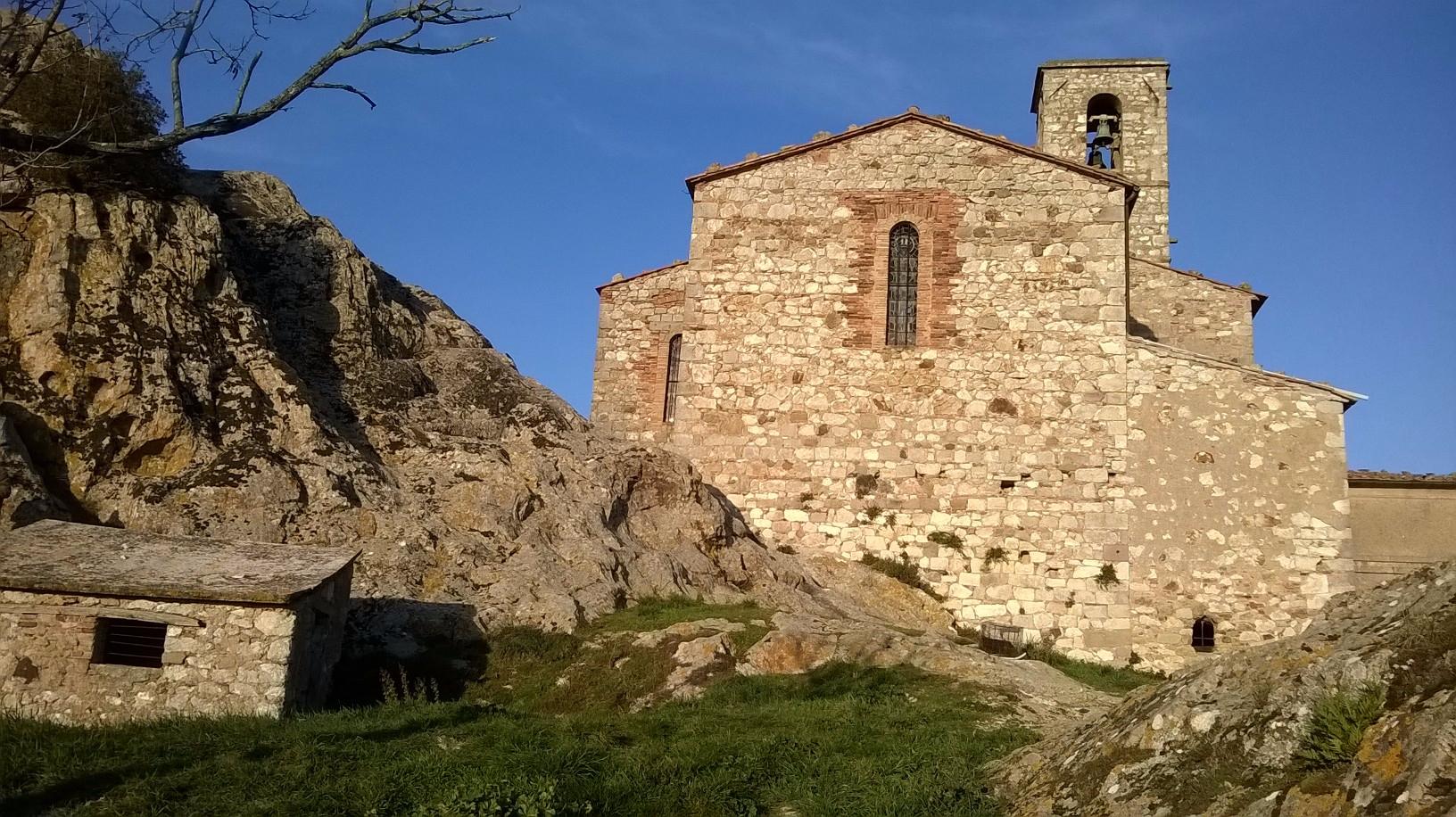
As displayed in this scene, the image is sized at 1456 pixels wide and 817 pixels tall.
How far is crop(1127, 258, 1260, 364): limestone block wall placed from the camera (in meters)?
23.3

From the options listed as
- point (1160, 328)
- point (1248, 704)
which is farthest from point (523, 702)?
point (1160, 328)

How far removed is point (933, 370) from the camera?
692 inches

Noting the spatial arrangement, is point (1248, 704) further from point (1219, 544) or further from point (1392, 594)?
point (1219, 544)

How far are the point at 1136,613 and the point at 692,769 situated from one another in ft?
32.9

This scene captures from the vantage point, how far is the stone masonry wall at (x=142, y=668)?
9.49 meters

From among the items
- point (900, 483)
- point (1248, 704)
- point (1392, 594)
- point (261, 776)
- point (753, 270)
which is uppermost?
point (753, 270)

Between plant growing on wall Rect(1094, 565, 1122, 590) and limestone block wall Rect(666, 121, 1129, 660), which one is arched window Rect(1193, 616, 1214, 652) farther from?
plant growing on wall Rect(1094, 565, 1122, 590)

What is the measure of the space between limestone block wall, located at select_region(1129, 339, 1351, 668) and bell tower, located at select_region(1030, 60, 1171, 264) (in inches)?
517

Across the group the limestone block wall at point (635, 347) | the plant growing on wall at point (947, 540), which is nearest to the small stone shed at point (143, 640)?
the plant growing on wall at point (947, 540)

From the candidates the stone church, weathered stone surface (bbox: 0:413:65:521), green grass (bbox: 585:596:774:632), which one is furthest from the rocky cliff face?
the stone church

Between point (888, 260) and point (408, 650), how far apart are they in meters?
9.45

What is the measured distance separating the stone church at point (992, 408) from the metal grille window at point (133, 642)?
30.0ft

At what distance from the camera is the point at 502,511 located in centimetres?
1462

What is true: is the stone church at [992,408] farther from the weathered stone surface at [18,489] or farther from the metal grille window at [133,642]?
the metal grille window at [133,642]
